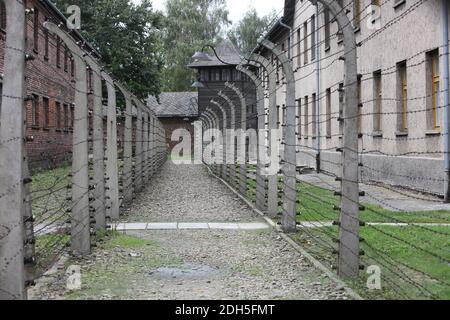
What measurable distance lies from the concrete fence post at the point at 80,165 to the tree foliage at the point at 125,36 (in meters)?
31.7

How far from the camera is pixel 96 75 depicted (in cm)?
966

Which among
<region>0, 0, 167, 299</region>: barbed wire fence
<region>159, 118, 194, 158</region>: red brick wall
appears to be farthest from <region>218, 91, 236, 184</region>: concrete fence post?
<region>159, 118, 194, 158</region>: red brick wall

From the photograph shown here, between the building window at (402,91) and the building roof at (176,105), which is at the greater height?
the building roof at (176,105)

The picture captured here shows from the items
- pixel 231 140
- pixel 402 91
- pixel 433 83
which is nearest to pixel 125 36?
pixel 231 140

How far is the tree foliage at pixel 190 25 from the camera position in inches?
2662

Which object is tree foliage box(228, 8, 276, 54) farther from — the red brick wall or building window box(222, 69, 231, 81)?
building window box(222, 69, 231, 81)

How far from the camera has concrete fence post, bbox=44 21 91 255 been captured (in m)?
8.41

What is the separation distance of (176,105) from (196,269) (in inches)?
2376

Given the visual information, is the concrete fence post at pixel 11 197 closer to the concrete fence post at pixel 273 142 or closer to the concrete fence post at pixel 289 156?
the concrete fence post at pixel 289 156

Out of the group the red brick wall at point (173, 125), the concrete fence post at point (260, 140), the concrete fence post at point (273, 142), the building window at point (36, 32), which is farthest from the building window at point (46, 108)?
the red brick wall at point (173, 125)

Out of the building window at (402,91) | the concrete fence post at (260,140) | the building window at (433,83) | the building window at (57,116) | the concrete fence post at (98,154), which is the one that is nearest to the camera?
the concrete fence post at (98,154)

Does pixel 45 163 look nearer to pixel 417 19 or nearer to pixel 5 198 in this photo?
pixel 417 19

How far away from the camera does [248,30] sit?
229ft

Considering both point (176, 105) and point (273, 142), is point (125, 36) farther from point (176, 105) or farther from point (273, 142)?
point (273, 142)
